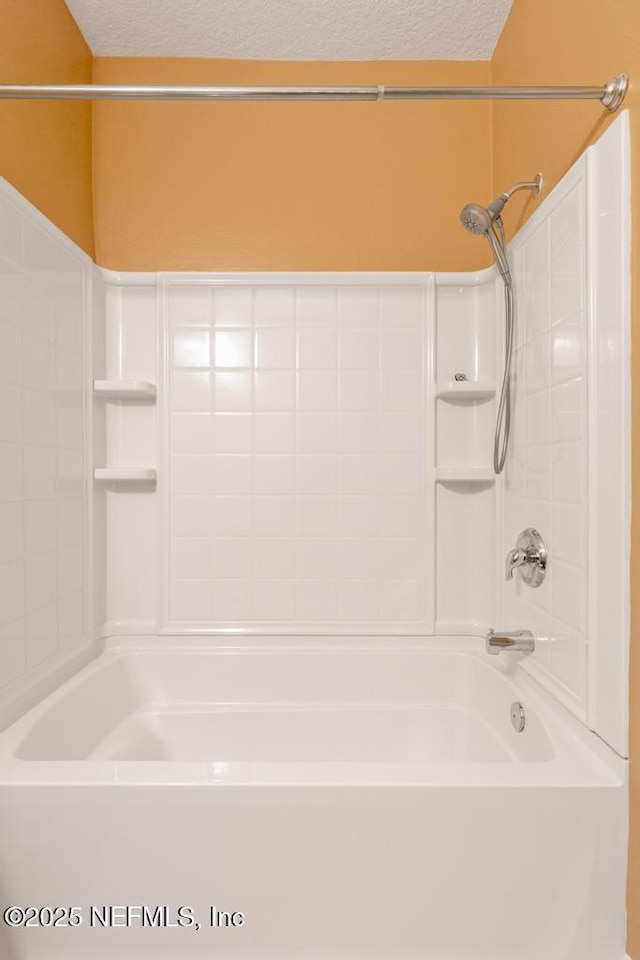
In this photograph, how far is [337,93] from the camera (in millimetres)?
1070

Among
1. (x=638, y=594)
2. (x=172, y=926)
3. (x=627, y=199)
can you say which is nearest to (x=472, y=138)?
(x=627, y=199)

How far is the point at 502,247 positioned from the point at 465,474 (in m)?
0.67

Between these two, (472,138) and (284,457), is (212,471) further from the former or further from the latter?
(472,138)

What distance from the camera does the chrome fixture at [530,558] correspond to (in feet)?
4.73

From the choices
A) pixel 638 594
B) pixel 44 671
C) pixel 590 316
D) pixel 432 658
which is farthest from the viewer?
pixel 432 658

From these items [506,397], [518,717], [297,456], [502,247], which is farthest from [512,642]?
[502,247]

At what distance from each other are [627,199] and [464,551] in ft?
3.80

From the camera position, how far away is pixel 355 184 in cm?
190

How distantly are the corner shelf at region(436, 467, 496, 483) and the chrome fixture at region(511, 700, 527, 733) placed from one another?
2.19ft

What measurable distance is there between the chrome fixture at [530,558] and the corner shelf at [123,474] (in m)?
1.12

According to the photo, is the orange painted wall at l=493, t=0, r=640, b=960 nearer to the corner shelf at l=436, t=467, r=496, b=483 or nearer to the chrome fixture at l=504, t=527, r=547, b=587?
the chrome fixture at l=504, t=527, r=547, b=587

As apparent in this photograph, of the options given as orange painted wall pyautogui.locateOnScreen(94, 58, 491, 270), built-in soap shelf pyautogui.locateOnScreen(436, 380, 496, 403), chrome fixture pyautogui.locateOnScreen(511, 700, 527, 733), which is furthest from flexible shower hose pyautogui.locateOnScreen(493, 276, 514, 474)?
chrome fixture pyautogui.locateOnScreen(511, 700, 527, 733)

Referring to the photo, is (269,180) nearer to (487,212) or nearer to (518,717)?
(487,212)

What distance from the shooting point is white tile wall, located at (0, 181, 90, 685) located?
1312 mm
